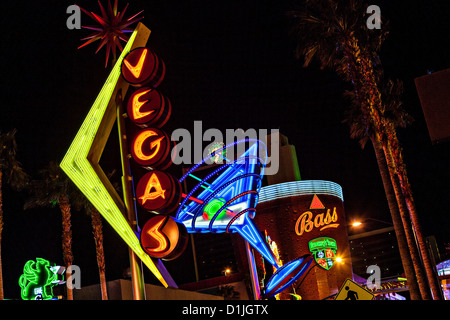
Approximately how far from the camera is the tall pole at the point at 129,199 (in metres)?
12.5

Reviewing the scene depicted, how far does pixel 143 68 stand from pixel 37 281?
19053 mm

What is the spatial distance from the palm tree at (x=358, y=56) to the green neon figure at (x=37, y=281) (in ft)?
65.6

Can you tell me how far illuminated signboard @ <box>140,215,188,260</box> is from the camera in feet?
42.6

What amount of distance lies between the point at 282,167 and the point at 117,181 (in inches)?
620

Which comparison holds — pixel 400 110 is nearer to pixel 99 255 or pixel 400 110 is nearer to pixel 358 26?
pixel 358 26

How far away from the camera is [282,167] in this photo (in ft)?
144

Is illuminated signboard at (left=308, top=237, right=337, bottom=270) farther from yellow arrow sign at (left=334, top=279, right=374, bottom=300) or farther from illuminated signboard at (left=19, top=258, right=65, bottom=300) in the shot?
yellow arrow sign at (left=334, top=279, right=374, bottom=300)

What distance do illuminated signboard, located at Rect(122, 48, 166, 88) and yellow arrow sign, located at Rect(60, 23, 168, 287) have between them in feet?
1.35

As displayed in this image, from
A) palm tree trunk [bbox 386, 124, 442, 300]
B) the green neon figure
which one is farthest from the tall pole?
the green neon figure

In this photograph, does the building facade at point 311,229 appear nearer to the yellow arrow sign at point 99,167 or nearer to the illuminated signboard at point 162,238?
the illuminated signboard at point 162,238

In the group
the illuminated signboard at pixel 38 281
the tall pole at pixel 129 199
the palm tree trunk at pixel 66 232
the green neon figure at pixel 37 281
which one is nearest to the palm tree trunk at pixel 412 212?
the tall pole at pixel 129 199

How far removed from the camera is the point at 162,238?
43.0ft

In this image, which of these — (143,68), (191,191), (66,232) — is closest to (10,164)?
(66,232)
